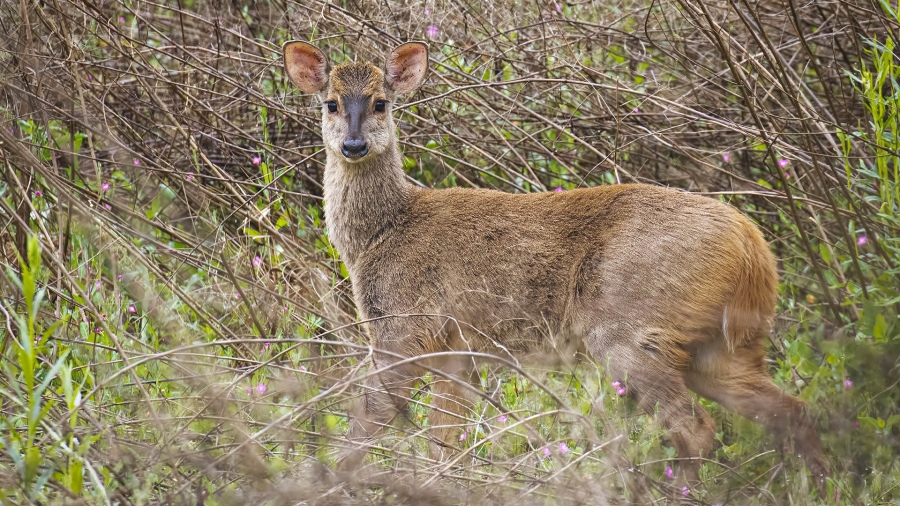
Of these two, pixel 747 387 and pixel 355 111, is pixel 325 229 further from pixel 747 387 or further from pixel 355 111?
pixel 747 387

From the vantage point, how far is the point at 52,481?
358 centimetres

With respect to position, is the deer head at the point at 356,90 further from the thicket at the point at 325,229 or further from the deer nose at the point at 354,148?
the thicket at the point at 325,229

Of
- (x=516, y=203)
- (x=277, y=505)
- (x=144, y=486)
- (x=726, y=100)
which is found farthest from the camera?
(x=726, y=100)

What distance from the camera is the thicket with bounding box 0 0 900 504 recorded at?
3.77m

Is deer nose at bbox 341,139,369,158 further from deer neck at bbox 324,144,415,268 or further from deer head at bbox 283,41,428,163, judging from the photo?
deer neck at bbox 324,144,415,268

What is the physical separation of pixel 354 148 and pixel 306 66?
69 centimetres

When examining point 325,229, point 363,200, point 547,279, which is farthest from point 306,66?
point 547,279

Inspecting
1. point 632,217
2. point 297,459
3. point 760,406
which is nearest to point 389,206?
point 632,217

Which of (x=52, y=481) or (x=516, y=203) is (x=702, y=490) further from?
(x=52, y=481)

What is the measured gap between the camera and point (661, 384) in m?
4.52

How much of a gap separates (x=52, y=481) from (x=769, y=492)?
106 inches

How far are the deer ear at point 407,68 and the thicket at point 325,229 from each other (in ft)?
1.40

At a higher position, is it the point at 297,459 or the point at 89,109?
the point at 89,109

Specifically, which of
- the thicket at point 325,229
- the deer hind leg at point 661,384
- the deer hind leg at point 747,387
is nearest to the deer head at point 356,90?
the thicket at point 325,229
